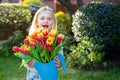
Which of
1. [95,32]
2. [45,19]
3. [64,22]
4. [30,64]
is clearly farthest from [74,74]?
[30,64]

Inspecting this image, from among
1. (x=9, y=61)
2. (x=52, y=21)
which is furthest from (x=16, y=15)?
(x=52, y=21)

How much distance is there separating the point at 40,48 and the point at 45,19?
1.41ft

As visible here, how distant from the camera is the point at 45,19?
381 cm

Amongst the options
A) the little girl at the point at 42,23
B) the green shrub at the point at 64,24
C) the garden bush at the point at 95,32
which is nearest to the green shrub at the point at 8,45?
the green shrub at the point at 64,24

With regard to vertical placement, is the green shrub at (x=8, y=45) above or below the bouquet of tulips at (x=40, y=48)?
below

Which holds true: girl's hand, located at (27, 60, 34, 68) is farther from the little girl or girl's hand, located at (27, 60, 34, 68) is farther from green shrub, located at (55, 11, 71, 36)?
green shrub, located at (55, 11, 71, 36)

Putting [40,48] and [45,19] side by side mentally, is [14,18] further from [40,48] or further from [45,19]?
[40,48]

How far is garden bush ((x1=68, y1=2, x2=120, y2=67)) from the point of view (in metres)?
7.02

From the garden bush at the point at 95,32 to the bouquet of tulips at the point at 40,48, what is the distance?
3.44 metres

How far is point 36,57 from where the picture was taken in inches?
139

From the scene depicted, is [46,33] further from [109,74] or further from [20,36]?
[20,36]

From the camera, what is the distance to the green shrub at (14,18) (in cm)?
945

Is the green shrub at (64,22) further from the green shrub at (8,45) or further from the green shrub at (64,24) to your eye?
the green shrub at (8,45)

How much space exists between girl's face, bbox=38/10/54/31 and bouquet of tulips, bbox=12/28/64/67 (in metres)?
0.23
